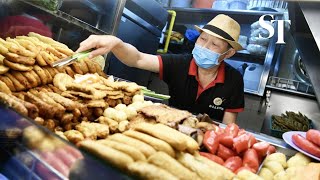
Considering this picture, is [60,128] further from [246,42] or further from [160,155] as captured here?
[246,42]

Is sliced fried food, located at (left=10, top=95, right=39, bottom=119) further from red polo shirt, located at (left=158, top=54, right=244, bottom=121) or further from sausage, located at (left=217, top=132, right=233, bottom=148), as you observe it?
red polo shirt, located at (left=158, top=54, right=244, bottom=121)

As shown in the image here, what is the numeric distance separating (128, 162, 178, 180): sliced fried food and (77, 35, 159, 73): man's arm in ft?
5.12

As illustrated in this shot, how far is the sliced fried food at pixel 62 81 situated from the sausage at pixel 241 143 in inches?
43.1

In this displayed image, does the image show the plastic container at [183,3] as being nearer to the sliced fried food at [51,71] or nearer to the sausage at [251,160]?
the sliced fried food at [51,71]

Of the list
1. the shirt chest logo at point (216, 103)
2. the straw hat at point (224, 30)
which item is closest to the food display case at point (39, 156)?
the straw hat at point (224, 30)

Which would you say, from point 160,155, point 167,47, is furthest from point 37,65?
point 167,47

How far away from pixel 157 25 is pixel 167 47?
0.55 metres

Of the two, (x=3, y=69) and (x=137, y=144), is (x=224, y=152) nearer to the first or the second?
(x=137, y=144)

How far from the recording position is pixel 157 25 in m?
5.39

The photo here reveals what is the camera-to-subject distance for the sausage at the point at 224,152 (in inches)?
61.4

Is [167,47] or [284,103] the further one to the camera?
[167,47]

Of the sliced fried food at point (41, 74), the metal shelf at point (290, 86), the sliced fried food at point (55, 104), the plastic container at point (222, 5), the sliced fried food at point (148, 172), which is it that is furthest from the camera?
the plastic container at point (222, 5)

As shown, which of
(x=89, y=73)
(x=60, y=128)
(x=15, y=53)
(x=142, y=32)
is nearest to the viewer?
(x=60, y=128)

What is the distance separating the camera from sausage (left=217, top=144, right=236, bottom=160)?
1.56m
